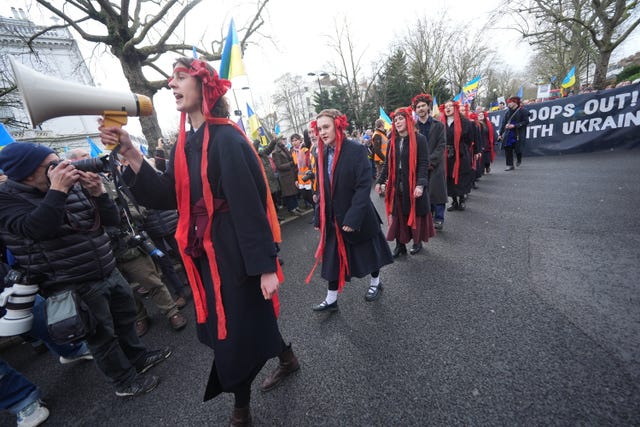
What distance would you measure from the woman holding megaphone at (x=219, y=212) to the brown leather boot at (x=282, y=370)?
0.56 meters

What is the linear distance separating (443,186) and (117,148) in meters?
4.14

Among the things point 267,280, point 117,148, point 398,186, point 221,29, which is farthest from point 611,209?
point 221,29

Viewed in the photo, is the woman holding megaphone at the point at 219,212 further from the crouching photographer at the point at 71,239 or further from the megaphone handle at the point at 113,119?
the crouching photographer at the point at 71,239

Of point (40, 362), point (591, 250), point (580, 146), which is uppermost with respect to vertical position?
point (580, 146)

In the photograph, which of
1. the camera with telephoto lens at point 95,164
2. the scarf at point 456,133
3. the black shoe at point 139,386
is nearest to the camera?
the camera with telephoto lens at point 95,164

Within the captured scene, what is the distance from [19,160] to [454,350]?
337cm

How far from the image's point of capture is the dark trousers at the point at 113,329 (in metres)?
1.98

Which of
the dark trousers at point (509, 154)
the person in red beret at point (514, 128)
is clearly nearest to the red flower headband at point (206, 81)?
the person in red beret at point (514, 128)

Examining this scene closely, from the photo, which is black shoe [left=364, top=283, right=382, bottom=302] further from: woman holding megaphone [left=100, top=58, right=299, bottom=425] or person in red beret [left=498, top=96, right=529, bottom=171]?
person in red beret [left=498, top=96, right=529, bottom=171]

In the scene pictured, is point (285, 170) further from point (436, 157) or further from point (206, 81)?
point (206, 81)

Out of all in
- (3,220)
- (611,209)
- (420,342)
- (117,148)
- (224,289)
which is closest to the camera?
(117,148)

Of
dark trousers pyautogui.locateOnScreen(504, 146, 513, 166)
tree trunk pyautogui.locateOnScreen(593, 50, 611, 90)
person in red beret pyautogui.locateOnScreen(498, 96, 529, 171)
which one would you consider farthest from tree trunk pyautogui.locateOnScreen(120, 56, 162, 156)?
tree trunk pyautogui.locateOnScreen(593, 50, 611, 90)

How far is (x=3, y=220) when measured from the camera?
1.69 meters

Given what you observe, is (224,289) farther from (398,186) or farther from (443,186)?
(443,186)
